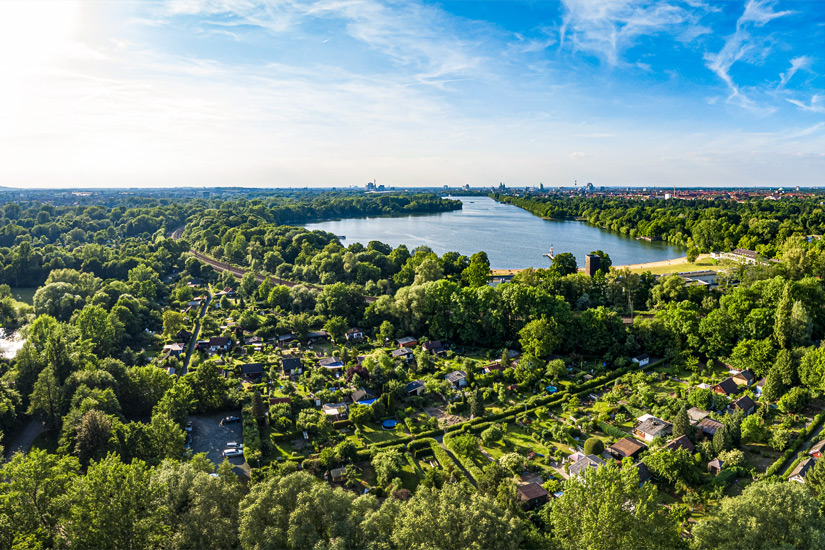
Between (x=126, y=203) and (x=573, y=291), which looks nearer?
(x=573, y=291)

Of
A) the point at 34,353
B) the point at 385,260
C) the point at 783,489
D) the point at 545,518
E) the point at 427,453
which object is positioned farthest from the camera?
the point at 385,260

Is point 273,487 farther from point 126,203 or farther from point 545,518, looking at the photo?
point 126,203

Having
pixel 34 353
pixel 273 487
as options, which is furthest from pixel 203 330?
pixel 273 487

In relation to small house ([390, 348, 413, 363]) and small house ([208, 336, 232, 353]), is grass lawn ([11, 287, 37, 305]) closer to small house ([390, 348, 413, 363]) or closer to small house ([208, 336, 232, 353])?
small house ([208, 336, 232, 353])

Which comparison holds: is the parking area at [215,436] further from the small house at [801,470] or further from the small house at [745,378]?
the small house at [745,378]

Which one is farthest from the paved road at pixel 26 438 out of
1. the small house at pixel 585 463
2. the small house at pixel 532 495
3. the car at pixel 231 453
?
the small house at pixel 585 463

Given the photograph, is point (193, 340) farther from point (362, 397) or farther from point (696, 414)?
point (696, 414)

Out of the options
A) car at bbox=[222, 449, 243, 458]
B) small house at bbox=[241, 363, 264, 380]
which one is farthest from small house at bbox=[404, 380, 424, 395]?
small house at bbox=[241, 363, 264, 380]

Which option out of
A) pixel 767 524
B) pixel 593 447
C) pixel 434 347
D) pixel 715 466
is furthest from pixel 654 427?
pixel 434 347
